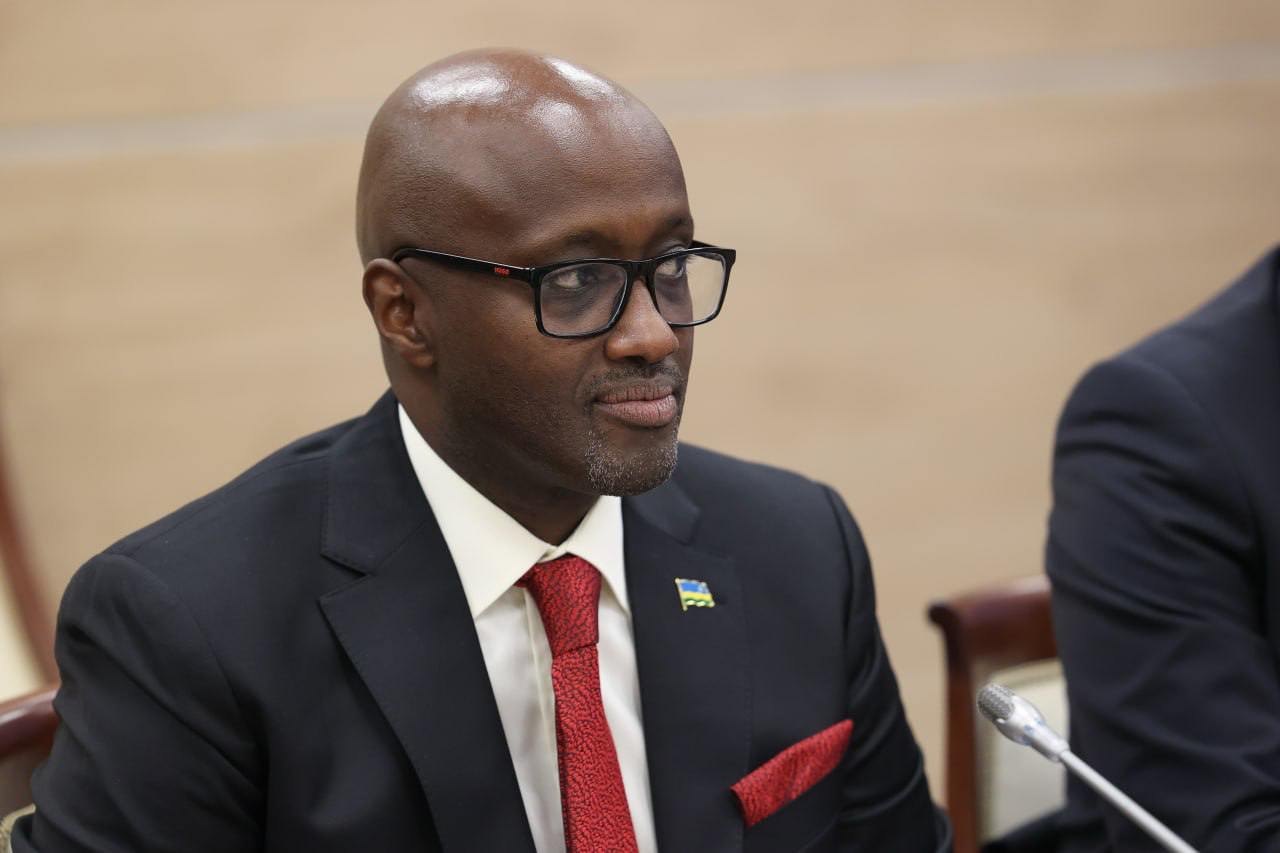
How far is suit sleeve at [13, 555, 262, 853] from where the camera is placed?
46.1 inches

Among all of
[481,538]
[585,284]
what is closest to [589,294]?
[585,284]

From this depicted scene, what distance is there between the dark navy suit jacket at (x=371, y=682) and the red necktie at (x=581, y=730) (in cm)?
5

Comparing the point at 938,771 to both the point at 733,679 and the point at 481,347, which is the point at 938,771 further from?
the point at 481,347

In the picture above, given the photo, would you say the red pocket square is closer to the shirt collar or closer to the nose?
the shirt collar

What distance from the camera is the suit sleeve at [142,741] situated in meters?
1.17

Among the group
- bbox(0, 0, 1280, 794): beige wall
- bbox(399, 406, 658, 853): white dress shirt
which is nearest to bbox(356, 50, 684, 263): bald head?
bbox(399, 406, 658, 853): white dress shirt

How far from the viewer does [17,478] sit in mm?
2535

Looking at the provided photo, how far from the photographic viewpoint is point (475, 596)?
1337 millimetres

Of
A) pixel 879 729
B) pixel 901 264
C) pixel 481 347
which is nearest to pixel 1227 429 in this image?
pixel 879 729

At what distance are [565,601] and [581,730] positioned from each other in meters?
0.12

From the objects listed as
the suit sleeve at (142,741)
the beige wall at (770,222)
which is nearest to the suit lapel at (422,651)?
the suit sleeve at (142,741)

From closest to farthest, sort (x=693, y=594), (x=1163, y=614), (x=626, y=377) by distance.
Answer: (x=626, y=377) < (x=693, y=594) < (x=1163, y=614)

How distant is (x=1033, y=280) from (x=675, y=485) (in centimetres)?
188

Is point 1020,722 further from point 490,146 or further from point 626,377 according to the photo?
point 490,146
